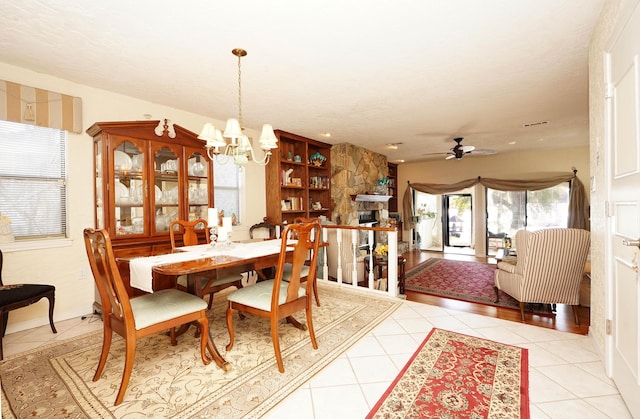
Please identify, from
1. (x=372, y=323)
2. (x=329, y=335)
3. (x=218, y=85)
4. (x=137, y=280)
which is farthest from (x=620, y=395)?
(x=218, y=85)

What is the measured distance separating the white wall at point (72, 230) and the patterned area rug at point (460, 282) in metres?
4.39

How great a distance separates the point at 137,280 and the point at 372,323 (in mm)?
2059

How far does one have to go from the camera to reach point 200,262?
201 centimetres

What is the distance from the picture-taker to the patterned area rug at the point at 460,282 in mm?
3900

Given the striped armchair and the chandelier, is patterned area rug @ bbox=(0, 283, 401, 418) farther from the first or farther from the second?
the striped armchair

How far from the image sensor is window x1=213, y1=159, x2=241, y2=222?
4.22 m

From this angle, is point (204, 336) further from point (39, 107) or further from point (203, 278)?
point (39, 107)

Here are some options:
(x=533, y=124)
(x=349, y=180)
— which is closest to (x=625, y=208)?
(x=533, y=124)

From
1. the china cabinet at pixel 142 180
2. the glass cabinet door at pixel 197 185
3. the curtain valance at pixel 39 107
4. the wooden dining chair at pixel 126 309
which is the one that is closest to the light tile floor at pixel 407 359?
the wooden dining chair at pixel 126 309

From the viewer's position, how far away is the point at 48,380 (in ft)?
6.14

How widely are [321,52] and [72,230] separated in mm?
3096

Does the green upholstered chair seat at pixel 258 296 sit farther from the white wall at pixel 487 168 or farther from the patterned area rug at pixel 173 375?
the white wall at pixel 487 168

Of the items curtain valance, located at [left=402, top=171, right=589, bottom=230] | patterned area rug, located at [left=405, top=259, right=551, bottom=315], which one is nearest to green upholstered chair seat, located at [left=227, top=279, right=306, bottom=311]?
patterned area rug, located at [left=405, top=259, right=551, bottom=315]

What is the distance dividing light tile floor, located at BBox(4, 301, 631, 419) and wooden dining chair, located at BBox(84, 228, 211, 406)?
86cm
